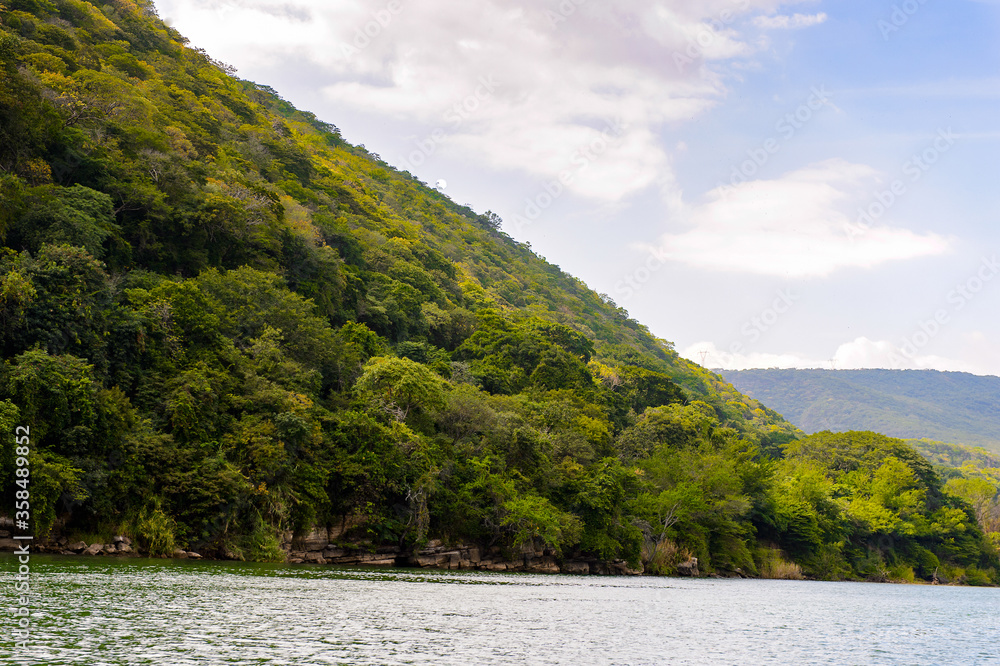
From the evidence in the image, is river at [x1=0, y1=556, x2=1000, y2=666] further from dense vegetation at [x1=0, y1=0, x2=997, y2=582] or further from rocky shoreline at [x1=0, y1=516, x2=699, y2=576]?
dense vegetation at [x1=0, y1=0, x2=997, y2=582]

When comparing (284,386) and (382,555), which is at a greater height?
(284,386)

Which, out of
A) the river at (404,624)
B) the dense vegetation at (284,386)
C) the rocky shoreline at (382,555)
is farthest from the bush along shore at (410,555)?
the river at (404,624)

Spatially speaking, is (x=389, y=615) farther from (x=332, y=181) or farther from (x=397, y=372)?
(x=332, y=181)

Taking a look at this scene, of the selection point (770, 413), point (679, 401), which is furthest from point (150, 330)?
point (770, 413)

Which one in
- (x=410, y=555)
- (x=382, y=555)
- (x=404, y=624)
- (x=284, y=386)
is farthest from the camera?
(x=410, y=555)

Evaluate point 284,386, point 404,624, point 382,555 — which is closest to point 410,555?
point 382,555

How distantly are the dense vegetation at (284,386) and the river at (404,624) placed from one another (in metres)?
5.71

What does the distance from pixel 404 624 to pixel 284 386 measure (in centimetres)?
2781

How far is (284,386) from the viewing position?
47031 millimetres

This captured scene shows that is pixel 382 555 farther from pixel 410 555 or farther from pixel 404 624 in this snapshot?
pixel 404 624

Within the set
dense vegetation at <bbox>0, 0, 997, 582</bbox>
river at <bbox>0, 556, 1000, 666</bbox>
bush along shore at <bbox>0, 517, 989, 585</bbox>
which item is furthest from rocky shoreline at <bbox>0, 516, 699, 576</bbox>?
river at <bbox>0, 556, 1000, 666</bbox>

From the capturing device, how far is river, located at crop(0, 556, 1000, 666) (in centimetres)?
1636

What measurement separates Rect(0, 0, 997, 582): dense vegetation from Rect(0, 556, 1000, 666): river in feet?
18.7

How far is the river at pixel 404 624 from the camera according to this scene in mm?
16359
